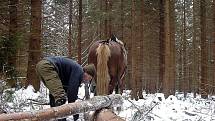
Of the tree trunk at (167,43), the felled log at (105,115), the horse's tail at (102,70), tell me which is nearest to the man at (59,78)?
the felled log at (105,115)

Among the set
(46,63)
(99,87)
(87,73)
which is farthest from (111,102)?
(99,87)

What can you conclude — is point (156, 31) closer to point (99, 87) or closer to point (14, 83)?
point (14, 83)

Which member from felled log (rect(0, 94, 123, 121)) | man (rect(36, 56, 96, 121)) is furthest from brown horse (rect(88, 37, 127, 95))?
felled log (rect(0, 94, 123, 121))

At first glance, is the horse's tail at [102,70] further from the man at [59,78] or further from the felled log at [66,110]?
the felled log at [66,110]

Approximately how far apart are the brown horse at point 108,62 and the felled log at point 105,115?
2833 millimetres

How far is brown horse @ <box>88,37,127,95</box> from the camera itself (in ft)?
28.1

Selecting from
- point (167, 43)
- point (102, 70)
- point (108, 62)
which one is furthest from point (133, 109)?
point (167, 43)

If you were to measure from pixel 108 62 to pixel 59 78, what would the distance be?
3.45 m

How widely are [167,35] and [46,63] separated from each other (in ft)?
41.1

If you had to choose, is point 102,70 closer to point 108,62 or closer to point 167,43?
point 108,62

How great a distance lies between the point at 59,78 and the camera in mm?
6070

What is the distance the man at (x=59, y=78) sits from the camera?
5875mm

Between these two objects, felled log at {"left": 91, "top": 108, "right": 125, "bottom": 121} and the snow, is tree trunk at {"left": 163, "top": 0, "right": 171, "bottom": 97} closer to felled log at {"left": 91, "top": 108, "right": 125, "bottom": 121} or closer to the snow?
the snow

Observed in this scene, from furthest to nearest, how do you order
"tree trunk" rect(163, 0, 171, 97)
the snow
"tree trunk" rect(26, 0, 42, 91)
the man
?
"tree trunk" rect(163, 0, 171, 97)
"tree trunk" rect(26, 0, 42, 91)
the snow
the man
